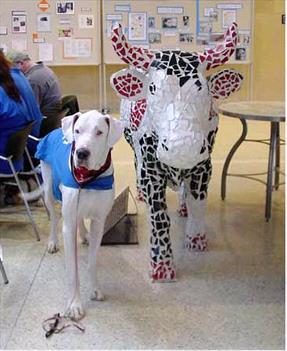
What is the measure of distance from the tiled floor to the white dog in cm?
17

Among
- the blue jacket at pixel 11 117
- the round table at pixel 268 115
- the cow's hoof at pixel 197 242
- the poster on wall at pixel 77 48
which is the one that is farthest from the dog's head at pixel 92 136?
the poster on wall at pixel 77 48

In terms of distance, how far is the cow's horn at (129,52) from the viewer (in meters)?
2.55

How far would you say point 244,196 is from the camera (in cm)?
426

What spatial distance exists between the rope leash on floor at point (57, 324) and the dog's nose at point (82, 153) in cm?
74

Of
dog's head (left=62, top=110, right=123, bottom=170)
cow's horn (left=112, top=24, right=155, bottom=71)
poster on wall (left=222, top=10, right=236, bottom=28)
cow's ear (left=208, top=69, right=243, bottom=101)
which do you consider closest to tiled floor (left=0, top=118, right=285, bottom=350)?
dog's head (left=62, top=110, right=123, bottom=170)

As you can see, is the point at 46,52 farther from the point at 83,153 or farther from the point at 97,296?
the point at 83,153

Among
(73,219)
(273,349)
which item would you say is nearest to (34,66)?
(73,219)

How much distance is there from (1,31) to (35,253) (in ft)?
16.8

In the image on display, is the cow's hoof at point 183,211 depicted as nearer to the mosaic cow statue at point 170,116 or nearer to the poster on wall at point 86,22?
the mosaic cow statue at point 170,116

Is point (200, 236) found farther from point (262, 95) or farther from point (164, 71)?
point (262, 95)

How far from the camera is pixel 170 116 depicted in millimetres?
2398

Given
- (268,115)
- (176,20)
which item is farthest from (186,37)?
(268,115)

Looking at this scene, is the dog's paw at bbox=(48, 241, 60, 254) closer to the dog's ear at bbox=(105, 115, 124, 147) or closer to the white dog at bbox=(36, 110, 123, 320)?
the white dog at bbox=(36, 110, 123, 320)

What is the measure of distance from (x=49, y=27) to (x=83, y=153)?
5.71 m
